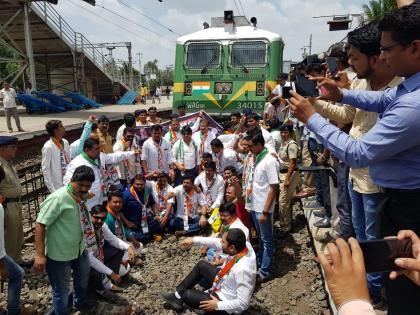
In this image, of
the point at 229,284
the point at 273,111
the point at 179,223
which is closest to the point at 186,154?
the point at 179,223

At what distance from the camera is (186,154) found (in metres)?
6.36

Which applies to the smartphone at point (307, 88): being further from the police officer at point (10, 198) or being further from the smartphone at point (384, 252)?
the police officer at point (10, 198)

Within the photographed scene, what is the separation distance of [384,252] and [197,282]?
315cm

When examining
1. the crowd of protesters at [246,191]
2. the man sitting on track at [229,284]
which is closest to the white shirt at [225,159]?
the crowd of protesters at [246,191]

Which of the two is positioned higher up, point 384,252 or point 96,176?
point 384,252

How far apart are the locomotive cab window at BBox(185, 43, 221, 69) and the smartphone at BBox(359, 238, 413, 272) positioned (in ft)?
26.5

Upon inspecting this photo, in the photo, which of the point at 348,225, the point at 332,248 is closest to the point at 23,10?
the point at 348,225

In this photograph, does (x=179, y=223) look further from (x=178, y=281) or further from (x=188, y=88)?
(x=188, y=88)

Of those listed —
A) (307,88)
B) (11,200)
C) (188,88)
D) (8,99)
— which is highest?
(188,88)

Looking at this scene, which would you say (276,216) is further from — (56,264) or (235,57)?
(235,57)

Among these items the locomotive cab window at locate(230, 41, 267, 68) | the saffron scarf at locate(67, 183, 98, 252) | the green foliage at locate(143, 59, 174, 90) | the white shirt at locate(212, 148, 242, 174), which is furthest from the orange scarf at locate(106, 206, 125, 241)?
the green foliage at locate(143, 59, 174, 90)

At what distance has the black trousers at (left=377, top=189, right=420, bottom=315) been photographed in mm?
1678

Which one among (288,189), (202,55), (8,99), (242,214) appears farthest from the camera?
(8,99)

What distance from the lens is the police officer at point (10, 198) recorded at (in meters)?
4.11
